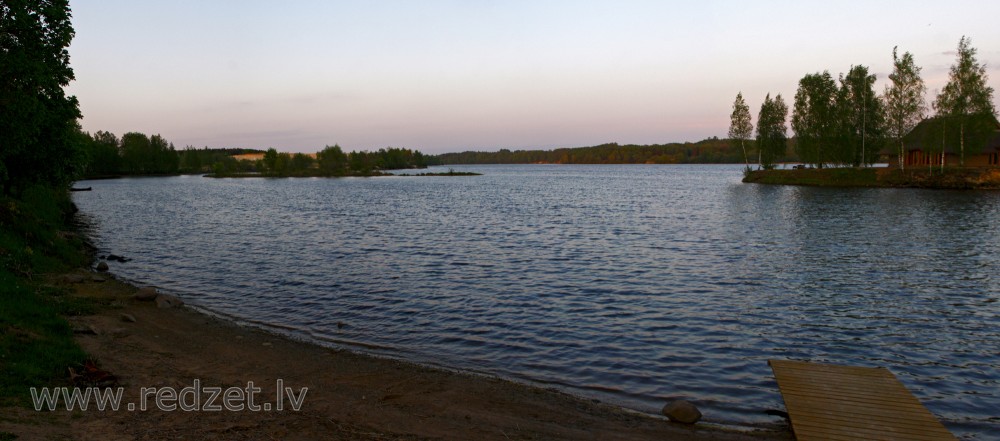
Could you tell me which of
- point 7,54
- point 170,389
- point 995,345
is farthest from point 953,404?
point 7,54

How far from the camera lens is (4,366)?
10000mm

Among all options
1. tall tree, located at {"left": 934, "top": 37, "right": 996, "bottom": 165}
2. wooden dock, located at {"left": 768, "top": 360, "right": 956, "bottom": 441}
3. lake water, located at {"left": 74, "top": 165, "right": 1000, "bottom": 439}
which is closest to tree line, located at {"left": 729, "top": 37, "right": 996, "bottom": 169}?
tall tree, located at {"left": 934, "top": 37, "right": 996, "bottom": 165}

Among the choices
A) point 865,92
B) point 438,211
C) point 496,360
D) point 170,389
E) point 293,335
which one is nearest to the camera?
point 170,389

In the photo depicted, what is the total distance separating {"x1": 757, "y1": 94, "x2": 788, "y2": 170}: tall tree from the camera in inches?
4245

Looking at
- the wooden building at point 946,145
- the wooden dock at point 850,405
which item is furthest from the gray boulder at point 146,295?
the wooden building at point 946,145

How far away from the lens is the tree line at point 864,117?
75.1 meters

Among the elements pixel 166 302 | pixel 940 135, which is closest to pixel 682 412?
pixel 166 302

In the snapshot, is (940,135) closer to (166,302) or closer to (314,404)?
(166,302)

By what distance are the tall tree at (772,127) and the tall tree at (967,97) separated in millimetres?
31816

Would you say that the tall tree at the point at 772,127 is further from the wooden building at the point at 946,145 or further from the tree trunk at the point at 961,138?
the tree trunk at the point at 961,138

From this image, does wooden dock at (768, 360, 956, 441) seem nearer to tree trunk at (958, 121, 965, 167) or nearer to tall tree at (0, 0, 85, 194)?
tall tree at (0, 0, 85, 194)

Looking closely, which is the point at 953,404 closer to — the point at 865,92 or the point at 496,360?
the point at 496,360

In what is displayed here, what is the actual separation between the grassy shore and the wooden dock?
84.6 metres

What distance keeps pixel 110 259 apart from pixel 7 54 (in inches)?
427
